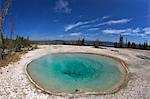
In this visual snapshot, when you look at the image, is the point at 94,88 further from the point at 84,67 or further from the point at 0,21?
the point at 0,21

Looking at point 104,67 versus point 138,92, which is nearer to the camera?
point 138,92

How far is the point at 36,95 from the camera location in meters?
14.9

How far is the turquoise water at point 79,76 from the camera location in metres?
18.2

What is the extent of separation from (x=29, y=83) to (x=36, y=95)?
10.1 ft

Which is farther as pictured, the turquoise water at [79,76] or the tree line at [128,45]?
the tree line at [128,45]

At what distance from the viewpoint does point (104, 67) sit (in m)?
26.9

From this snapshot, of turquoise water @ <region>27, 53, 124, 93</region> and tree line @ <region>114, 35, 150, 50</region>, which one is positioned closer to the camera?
turquoise water @ <region>27, 53, 124, 93</region>

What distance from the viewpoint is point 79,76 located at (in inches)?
889

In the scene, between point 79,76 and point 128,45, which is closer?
point 79,76

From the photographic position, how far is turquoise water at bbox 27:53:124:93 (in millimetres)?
18159

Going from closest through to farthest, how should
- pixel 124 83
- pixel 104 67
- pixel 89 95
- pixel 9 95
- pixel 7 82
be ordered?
pixel 9 95
pixel 89 95
pixel 7 82
pixel 124 83
pixel 104 67

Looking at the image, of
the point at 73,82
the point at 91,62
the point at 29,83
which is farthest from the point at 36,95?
the point at 91,62

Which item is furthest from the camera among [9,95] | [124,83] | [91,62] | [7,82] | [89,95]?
[91,62]

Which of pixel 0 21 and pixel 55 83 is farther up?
pixel 0 21
